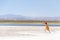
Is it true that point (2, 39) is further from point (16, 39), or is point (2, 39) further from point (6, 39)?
point (16, 39)

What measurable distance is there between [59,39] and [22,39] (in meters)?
1.29

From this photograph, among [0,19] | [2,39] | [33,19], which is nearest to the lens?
[2,39]

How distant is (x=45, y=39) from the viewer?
16.6 feet

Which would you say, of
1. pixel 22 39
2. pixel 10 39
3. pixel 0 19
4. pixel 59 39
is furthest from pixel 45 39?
pixel 0 19

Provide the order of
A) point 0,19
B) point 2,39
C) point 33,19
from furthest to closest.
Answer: point 33,19, point 0,19, point 2,39

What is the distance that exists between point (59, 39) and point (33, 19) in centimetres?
1272

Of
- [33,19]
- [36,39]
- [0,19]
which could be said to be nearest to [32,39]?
[36,39]

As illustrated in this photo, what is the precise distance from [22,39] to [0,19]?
11514 mm

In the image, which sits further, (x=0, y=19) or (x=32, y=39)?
(x=0, y=19)

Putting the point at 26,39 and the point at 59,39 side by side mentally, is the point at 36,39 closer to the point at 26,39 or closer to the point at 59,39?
the point at 26,39

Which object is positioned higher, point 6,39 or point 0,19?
point 0,19

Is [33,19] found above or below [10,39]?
above

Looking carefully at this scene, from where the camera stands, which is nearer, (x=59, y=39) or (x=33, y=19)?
(x=59, y=39)

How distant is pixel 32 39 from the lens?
512 centimetres
